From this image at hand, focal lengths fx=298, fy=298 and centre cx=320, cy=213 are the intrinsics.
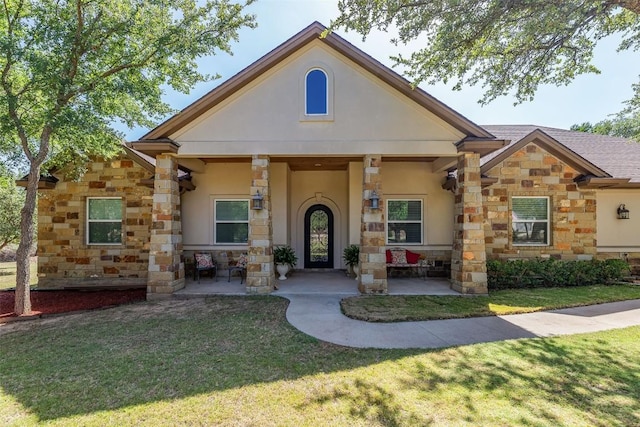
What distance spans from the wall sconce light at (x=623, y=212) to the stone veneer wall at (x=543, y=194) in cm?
138

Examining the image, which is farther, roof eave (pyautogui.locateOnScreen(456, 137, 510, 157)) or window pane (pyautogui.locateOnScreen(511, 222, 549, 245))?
window pane (pyautogui.locateOnScreen(511, 222, 549, 245))

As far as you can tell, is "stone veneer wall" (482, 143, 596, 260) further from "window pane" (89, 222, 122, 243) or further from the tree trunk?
the tree trunk

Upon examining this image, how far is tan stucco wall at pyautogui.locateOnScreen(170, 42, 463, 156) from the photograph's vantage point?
8.11 metres

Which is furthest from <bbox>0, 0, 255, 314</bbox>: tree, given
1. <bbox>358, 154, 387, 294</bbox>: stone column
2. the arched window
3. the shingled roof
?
the shingled roof

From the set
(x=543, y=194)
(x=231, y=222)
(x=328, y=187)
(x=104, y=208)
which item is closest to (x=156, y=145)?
(x=231, y=222)

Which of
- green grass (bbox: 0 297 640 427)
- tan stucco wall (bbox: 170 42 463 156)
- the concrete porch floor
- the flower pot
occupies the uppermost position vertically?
tan stucco wall (bbox: 170 42 463 156)

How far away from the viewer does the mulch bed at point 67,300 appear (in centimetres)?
710

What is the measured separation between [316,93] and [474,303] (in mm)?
6690

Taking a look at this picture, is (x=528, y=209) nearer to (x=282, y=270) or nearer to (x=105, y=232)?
(x=282, y=270)

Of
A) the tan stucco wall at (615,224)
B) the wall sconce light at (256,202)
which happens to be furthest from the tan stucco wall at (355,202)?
the tan stucco wall at (615,224)

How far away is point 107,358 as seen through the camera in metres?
4.50

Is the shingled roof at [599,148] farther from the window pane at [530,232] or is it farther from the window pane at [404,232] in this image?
the window pane at [404,232]

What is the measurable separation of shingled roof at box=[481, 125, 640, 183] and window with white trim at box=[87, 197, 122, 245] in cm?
1235

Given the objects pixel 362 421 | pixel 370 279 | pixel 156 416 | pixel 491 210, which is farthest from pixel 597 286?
pixel 156 416
